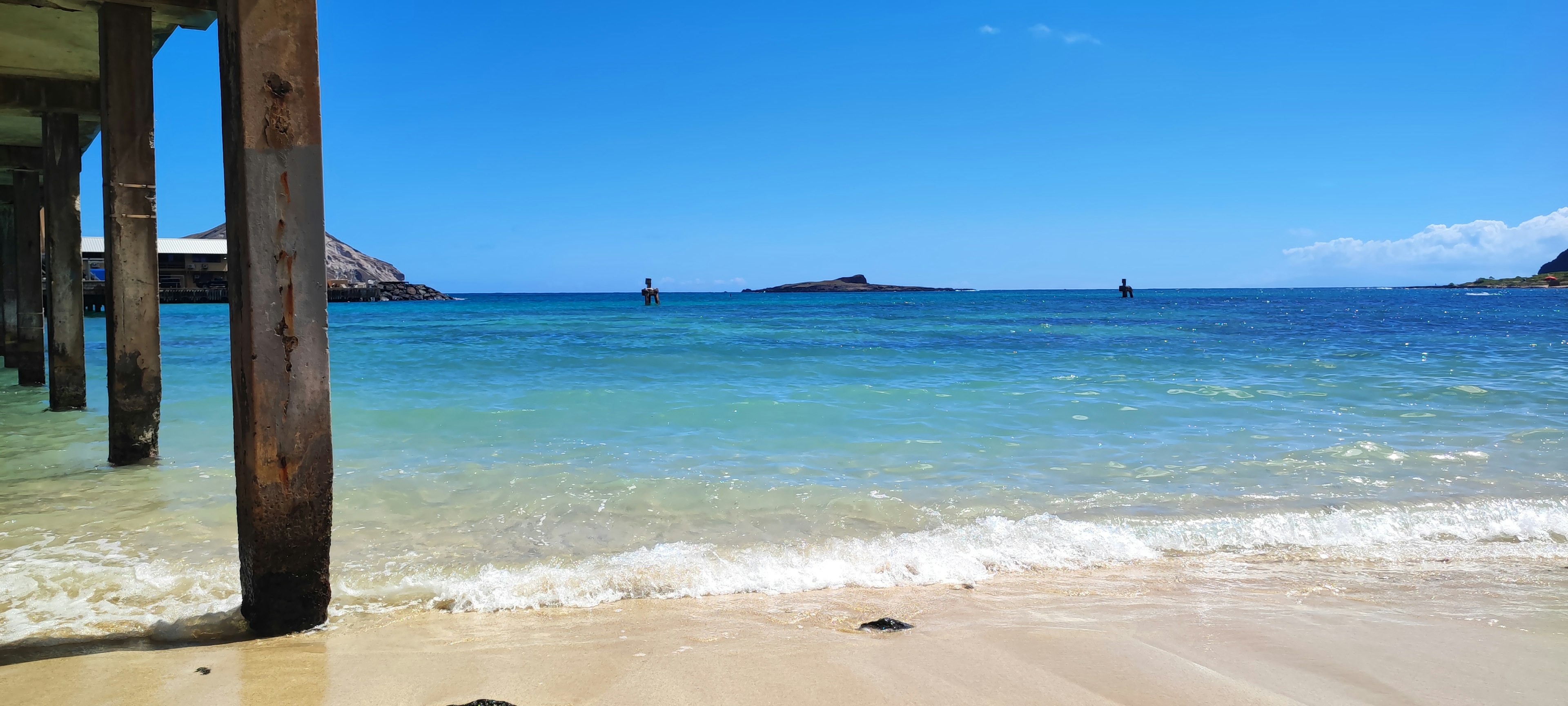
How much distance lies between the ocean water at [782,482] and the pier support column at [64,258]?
15.5 inches

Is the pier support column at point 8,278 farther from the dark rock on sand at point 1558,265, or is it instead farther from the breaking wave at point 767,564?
the dark rock on sand at point 1558,265

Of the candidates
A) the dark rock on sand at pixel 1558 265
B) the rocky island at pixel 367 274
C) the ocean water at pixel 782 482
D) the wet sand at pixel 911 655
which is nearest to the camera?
the wet sand at pixel 911 655

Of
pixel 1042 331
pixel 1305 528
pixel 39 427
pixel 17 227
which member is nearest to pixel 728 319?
pixel 1042 331

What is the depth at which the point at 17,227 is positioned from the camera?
37.8ft

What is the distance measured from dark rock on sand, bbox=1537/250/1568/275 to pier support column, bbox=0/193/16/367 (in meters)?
167

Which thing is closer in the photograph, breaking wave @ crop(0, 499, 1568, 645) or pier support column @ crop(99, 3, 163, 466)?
breaking wave @ crop(0, 499, 1568, 645)

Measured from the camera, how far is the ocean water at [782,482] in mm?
4039

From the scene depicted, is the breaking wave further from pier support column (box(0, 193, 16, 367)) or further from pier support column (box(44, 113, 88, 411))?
pier support column (box(0, 193, 16, 367))

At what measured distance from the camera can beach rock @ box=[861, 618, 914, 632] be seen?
3311 millimetres

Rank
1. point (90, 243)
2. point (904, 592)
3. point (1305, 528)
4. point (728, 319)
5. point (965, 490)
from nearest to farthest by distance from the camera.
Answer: point (904, 592) → point (1305, 528) → point (965, 490) → point (728, 319) → point (90, 243)

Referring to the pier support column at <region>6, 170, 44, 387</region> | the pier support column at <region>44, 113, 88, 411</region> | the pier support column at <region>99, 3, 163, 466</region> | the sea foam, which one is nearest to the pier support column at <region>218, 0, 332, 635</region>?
the sea foam

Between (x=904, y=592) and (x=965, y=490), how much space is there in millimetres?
2046

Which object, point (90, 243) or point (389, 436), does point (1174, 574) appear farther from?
point (90, 243)

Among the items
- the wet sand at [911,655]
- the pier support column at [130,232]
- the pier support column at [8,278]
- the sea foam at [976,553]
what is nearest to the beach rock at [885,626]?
the wet sand at [911,655]
